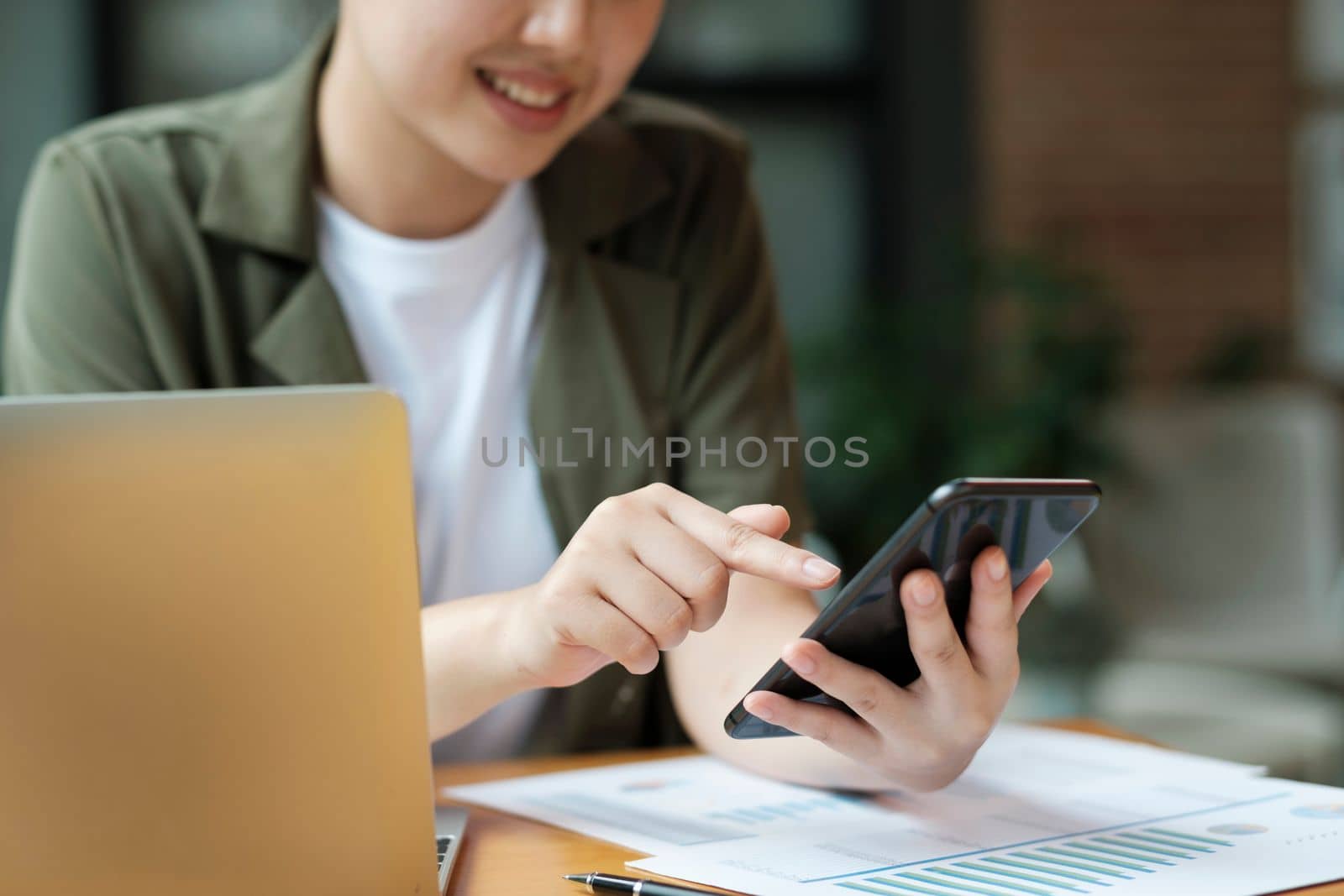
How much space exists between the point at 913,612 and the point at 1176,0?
374 cm

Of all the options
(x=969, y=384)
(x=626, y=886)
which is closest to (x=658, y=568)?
(x=626, y=886)

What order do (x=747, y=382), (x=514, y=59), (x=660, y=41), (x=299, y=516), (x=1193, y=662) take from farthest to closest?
1. (x=660, y=41)
2. (x=1193, y=662)
3. (x=747, y=382)
4. (x=514, y=59)
5. (x=299, y=516)

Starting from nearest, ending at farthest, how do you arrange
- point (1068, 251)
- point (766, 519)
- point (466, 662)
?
point (766, 519) < point (466, 662) < point (1068, 251)

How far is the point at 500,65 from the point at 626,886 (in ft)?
1.92

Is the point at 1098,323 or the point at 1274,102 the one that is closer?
the point at 1098,323

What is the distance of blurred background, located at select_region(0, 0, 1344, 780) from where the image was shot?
292 centimetres

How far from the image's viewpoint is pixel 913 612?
647 millimetres

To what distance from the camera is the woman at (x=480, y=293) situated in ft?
3.12

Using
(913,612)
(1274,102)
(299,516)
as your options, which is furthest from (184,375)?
(1274,102)

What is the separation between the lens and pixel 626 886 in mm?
644

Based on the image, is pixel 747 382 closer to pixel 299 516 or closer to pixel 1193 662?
pixel 299 516

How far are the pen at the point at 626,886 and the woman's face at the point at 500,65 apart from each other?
55cm

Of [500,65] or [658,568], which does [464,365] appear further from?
[658,568]

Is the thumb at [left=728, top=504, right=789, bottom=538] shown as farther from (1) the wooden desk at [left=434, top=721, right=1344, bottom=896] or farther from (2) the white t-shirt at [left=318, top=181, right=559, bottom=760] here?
(2) the white t-shirt at [left=318, top=181, right=559, bottom=760]
